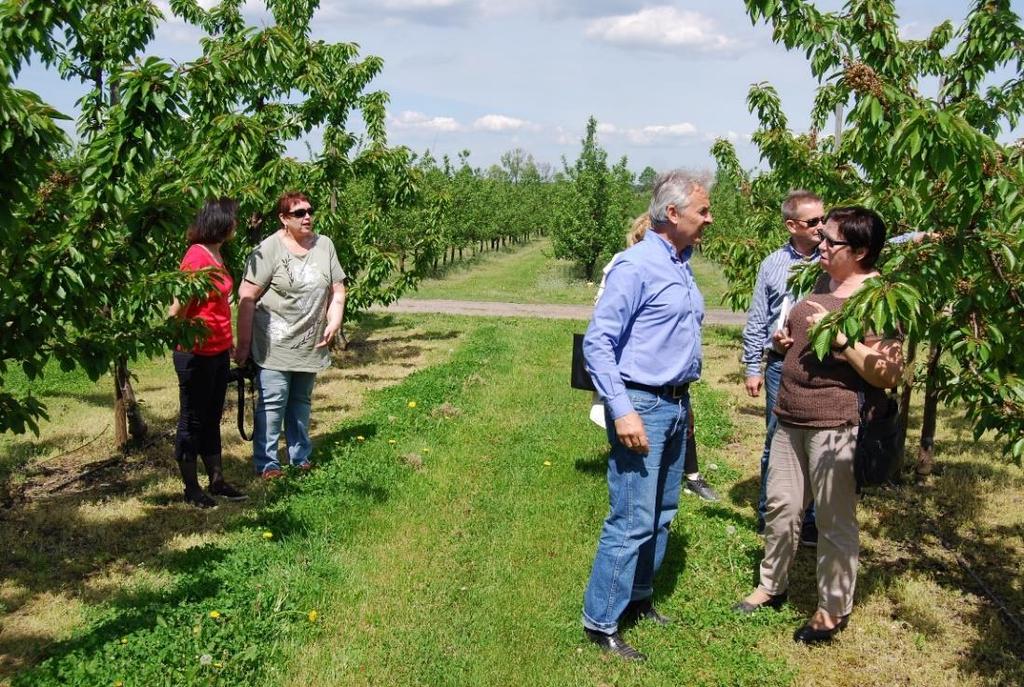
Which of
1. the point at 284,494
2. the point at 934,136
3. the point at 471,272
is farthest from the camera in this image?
the point at 471,272

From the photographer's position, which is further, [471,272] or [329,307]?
[471,272]

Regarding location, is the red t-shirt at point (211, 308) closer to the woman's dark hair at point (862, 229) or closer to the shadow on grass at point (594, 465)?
the shadow on grass at point (594, 465)

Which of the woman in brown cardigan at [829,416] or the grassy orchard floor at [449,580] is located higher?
the woman in brown cardigan at [829,416]

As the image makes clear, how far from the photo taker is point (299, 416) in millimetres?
6023

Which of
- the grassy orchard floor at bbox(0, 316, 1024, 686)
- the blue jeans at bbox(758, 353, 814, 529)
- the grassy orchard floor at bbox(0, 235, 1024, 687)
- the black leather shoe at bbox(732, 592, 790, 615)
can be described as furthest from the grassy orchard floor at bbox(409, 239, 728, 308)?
the black leather shoe at bbox(732, 592, 790, 615)

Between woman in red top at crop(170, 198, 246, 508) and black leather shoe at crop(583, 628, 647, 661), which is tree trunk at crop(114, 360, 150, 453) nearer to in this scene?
woman in red top at crop(170, 198, 246, 508)

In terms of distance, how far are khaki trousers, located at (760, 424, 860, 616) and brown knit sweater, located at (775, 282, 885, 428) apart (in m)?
0.07

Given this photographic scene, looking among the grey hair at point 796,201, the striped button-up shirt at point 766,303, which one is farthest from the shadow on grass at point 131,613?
the grey hair at point 796,201

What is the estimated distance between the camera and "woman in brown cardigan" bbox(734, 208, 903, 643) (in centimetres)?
354

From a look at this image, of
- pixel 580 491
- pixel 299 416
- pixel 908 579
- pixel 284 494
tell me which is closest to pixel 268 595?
pixel 284 494

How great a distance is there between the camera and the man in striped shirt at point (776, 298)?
4832mm

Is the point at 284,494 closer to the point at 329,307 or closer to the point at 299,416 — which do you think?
the point at 299,416

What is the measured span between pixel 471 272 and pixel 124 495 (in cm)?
2457

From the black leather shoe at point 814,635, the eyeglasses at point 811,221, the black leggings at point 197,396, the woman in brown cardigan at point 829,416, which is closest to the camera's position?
the woman in brown cardigan at point 829,416
